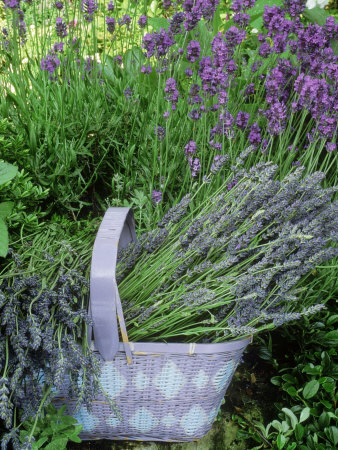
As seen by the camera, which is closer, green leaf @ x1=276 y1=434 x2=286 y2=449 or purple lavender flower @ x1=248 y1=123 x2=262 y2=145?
green leaf @ x1=276 y1=434 x2=286 y2=449

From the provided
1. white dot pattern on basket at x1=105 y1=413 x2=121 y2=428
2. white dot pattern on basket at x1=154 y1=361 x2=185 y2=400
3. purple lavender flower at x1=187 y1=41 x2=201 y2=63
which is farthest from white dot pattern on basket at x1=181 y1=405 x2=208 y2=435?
purple lavender flower at x1=187 y1=41 x2=201 y2=63

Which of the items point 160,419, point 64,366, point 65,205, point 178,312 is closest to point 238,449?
point 160,419

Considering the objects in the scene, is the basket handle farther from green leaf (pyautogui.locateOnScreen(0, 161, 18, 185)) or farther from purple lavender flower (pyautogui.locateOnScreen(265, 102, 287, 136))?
purple lavender flower (pyautogui.locateOnScreen(265, 102, 287, 136))

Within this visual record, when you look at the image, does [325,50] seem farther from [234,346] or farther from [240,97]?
[234,346]

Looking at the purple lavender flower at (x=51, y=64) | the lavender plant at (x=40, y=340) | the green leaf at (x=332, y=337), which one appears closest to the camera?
the lavender plant at (x=40, y=340)

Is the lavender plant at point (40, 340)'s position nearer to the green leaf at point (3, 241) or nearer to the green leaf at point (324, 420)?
the green leaf at point (3, 241)

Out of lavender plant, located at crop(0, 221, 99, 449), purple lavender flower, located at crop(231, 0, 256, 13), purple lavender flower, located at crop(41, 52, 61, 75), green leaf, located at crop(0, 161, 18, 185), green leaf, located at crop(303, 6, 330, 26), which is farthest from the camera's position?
green leaf, located at crop(303, 6, 330, 26)

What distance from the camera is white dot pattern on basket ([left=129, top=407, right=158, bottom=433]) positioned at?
151cm

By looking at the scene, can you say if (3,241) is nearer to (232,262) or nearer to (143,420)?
(232,262)

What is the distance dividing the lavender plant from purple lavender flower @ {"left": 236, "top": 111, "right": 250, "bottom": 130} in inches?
35.8

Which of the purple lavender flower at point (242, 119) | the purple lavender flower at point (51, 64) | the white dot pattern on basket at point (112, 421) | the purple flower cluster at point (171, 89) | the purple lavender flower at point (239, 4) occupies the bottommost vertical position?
the white dot pattern on basket at point (112, 421)

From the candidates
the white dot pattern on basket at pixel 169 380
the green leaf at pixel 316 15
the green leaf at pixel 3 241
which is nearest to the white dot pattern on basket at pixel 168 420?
the white dot pattern on basket at pixel 169 380

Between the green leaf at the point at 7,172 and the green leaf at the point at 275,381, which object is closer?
the green leaf at the point at 7,172

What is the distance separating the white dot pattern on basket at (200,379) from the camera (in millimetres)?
1374
